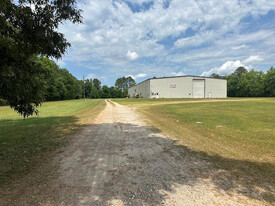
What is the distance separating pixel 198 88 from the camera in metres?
56.9

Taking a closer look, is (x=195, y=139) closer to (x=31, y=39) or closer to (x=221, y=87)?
(x=31, y=39)

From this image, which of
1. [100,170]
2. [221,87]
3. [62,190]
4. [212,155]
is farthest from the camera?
[221,87]

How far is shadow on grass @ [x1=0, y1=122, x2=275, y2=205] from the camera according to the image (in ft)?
9.20

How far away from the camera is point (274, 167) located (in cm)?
395

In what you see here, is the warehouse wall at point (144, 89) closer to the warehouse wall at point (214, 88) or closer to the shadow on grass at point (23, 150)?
the warehouse wall at point (214, 88)

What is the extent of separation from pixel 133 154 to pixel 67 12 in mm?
4307

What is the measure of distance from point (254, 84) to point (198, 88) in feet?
135

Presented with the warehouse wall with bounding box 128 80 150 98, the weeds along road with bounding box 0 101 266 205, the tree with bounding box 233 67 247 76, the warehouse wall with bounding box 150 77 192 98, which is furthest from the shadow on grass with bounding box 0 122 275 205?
the tree with bounding box 233 67 247 76

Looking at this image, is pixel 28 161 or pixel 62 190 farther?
pixel 28 161

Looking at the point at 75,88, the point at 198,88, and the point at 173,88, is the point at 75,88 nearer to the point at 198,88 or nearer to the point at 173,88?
the point at 173,88

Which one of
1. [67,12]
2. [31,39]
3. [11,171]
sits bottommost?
[11,171]

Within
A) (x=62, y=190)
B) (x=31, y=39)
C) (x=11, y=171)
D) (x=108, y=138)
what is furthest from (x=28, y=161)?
(x=31, y=39)

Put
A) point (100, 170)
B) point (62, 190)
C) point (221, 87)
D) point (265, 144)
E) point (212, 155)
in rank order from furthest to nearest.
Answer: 1. point (221, 87)
2. point (265, 144)
3. point (212, 155)
4. point (100, 170)
5. point (62, 190)

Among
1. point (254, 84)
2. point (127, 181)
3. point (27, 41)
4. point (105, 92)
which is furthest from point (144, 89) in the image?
point (127, 181)
